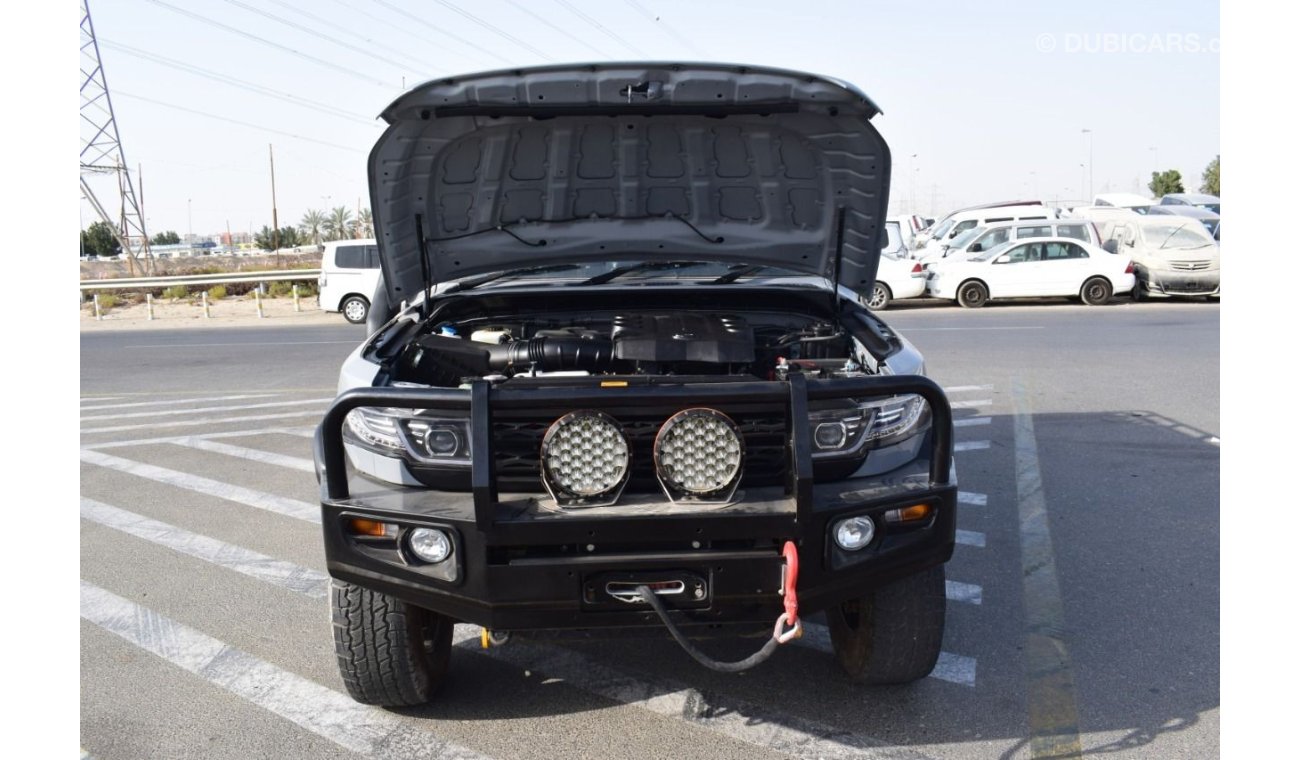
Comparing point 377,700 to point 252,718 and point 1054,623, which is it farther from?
point 1054,623

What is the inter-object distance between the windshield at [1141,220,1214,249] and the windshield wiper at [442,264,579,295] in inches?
770

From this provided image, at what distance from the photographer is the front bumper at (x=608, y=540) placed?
3041mm

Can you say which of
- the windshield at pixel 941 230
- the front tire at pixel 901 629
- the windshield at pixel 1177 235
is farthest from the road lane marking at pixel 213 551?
the windshield at pixel 941 230

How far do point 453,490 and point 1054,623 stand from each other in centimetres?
252

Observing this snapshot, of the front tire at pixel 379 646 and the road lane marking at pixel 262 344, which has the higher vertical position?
the road lane marking at pixel 262 344

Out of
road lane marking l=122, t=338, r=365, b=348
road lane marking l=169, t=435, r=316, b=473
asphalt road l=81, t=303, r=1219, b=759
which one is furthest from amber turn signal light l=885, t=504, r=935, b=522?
road lane marking l=122, t=338, r=365, b=348

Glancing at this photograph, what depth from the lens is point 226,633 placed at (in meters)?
4.45

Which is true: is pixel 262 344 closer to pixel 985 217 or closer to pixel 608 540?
pixel 608 540

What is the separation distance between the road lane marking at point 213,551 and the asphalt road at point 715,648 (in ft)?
0.07

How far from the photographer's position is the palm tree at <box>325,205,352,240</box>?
7706 centimetres

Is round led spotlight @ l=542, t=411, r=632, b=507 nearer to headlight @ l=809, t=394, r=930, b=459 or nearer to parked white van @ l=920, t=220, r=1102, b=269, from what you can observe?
headlight @ l=809, t=394, r=930, b=459

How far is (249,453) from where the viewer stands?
8.21 meters

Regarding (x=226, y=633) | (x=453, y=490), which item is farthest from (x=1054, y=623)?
(x=226, y=633)

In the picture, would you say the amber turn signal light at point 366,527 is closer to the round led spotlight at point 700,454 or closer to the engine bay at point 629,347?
the engine bay at point 629,347
